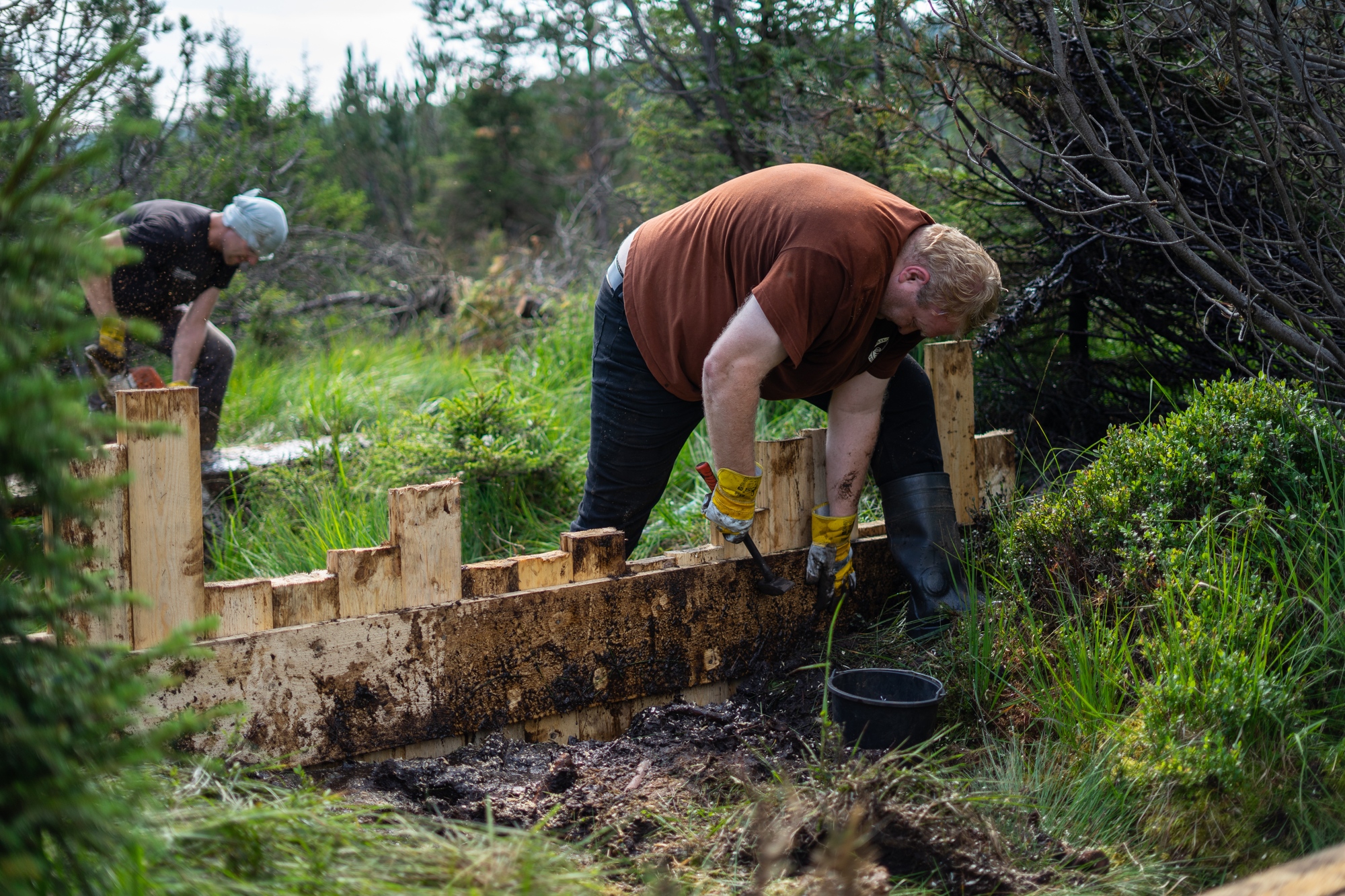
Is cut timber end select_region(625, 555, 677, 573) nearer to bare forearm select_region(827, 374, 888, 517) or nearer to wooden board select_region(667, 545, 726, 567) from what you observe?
wooden board select_region(667, 545, 726, 567)

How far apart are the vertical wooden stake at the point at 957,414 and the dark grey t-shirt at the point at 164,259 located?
3.97 meters

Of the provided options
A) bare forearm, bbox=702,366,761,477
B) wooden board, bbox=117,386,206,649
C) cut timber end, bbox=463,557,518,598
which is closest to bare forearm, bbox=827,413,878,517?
bare forearm, bbox=702,366,761,477

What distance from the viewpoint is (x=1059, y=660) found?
2.54m

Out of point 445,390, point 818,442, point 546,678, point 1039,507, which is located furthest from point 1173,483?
point 445,390

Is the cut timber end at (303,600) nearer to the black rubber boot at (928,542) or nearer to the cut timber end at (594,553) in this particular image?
the cut timber end at (594,553)

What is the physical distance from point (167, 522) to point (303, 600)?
1.29 ft

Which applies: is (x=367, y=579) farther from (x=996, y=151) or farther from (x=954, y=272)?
(x=996, y=151)

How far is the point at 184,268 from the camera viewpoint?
5.14 m

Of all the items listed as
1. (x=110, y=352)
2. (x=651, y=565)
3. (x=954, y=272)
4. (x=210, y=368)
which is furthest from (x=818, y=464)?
(x=210, y=368)

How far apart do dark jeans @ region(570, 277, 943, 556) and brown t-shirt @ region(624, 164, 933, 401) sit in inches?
4.1

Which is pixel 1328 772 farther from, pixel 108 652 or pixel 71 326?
pixel 71 326

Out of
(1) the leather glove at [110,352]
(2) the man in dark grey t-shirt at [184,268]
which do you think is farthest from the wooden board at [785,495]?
(1) the leather glove at [110,352]

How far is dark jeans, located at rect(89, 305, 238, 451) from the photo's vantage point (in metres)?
5.41

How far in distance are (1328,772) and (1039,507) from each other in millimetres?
1168
